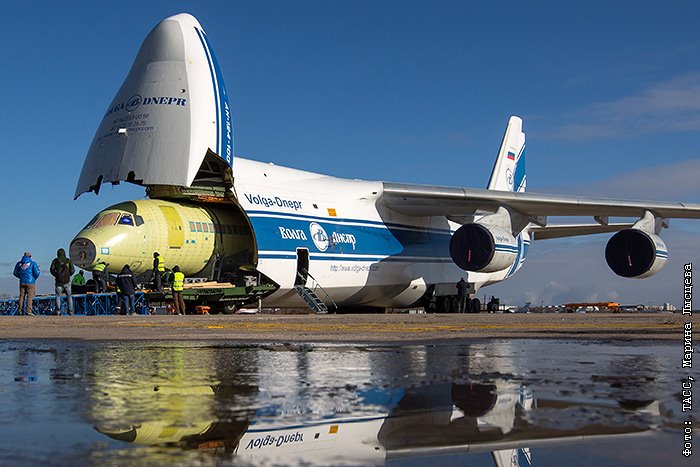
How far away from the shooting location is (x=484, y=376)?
149 inches

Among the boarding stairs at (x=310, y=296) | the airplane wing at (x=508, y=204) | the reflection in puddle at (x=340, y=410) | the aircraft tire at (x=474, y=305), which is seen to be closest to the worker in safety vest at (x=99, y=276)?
the boarding stairs at (x=310, y=296)

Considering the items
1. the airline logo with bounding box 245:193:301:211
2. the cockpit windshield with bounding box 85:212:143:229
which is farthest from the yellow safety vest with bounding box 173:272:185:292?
the airline logo with bounding box 245:193:301:211

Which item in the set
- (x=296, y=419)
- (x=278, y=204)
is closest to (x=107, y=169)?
(x=278, y=204)

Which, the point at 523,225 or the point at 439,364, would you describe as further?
the point at 523,225

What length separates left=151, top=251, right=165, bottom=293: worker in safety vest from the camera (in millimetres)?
15188

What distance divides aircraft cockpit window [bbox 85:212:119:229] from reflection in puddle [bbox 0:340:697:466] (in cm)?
1044

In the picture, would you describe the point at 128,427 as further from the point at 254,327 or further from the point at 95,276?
the point at 95,276

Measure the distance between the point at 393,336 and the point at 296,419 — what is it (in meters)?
4.96

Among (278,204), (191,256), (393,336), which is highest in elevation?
(278,204)

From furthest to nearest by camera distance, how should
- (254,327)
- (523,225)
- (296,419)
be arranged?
1. (523,225)
2. (254,327)
3. (296,419)

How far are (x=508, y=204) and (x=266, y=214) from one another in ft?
20.3

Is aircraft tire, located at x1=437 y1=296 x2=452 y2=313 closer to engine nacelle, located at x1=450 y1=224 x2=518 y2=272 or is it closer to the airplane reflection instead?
engine nacelle, located at x1=450 y1=224 x2=518 y2=272

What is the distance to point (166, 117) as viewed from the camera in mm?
14578

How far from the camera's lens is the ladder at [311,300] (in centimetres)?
1647
